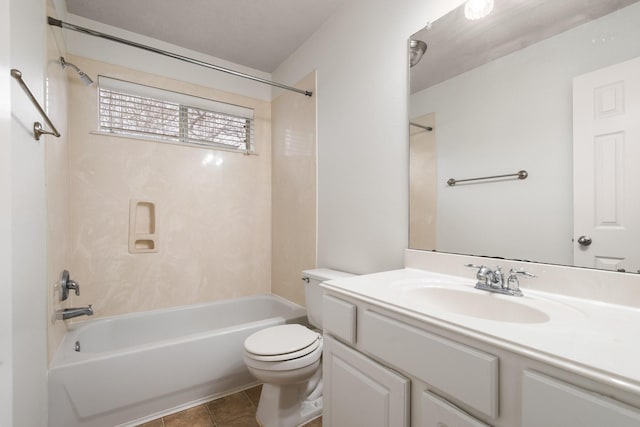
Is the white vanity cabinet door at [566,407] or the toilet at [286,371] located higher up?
the white vanity cabinet door at [566,407]

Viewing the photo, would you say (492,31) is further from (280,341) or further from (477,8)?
(280,341)

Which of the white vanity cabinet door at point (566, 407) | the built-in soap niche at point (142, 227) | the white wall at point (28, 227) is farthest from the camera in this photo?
the built-in soap niche at point (142, 227)

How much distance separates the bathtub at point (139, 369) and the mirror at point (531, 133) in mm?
1355

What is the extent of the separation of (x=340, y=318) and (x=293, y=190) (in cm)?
149

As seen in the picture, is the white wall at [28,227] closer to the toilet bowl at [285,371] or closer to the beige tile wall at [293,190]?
the toilet bowl at [285,371]

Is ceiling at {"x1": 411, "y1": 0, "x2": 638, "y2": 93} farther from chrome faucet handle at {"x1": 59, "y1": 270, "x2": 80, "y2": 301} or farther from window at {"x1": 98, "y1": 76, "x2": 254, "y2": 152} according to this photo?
chrome faucet handle at {"x1": 59, "y1": 270, "x2": 80, "y2": 301}

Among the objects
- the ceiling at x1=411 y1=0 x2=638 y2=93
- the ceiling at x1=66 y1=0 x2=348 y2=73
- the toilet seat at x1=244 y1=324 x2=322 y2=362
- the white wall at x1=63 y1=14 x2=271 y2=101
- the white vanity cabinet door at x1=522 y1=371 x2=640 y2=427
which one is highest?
the ceiling at x1=66 y1=0 x2=348 y2=73

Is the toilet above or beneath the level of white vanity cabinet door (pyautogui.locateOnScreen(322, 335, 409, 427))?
beneath

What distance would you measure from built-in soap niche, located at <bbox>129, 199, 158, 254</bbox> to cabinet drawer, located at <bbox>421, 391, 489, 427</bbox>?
2.10 m

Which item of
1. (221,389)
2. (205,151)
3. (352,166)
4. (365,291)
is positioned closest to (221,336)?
(221,389)

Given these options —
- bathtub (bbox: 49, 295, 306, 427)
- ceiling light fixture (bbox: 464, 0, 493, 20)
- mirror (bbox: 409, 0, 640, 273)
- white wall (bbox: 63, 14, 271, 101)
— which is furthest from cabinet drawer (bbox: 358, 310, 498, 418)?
white wall (bbox: 63, 14, 271, 101)

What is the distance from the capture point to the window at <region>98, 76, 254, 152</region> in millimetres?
2029

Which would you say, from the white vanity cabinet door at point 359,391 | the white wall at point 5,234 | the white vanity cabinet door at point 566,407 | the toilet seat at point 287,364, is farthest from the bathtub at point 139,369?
the white vanity cabinet door at point 566,407

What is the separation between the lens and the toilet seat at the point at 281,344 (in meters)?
1.40
